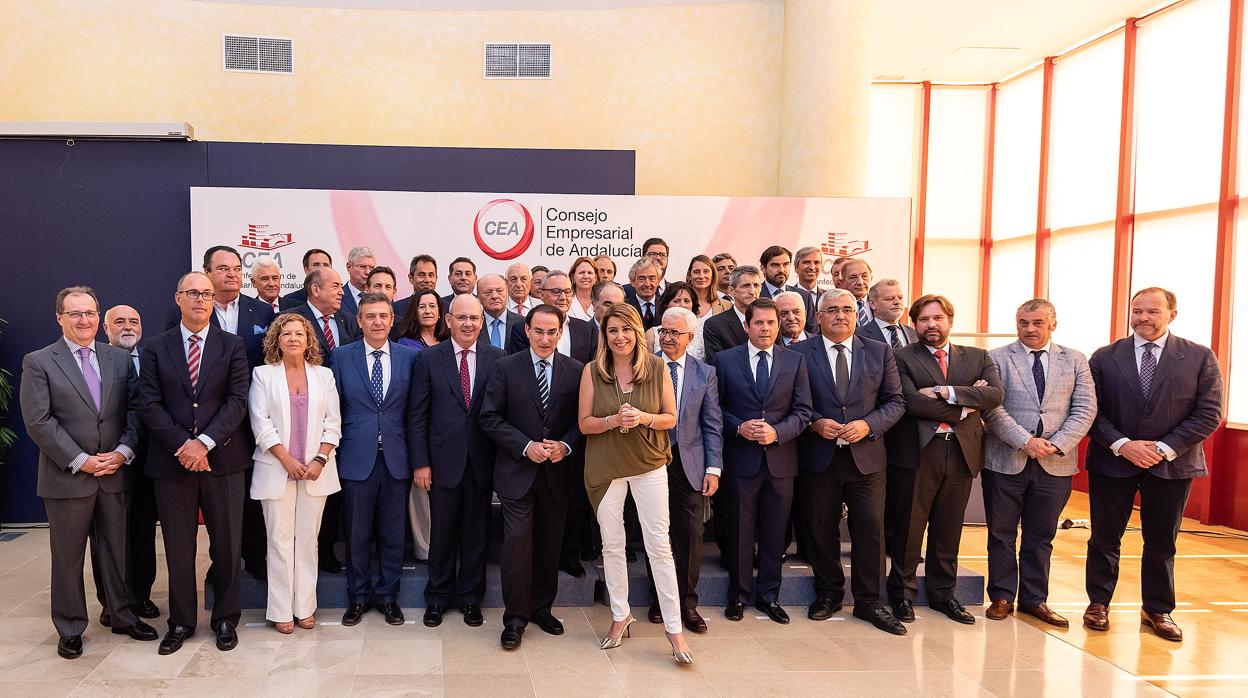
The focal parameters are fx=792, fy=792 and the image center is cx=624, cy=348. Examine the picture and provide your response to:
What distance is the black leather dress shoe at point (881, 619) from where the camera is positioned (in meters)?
4.45

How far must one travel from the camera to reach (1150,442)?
4.46 m

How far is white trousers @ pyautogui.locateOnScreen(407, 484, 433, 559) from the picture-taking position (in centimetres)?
482

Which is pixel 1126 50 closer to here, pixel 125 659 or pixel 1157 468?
pixel 1157 468

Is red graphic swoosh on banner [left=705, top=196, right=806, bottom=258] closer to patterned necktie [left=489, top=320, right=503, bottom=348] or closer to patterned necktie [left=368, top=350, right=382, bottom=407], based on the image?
patterned necktie [left=489, top=320, right=503, bottom=348]

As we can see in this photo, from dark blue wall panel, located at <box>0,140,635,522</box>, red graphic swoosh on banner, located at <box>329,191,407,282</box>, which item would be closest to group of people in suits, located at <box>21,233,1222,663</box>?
red graphic swoosh on banner, located at <box>329,191,407,282</box>

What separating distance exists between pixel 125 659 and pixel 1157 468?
5.56 metres

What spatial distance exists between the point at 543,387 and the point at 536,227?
141 inches

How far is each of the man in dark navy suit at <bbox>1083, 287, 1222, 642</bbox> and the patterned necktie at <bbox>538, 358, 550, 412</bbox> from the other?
323 cm

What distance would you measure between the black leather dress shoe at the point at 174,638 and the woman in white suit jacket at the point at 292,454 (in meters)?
0.39

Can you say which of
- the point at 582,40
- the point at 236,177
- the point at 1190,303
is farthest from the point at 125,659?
the point at 1190,303

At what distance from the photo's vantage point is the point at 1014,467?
A: 4676 mm

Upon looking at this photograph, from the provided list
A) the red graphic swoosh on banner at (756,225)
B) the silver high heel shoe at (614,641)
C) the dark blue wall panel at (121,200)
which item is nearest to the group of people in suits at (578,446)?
the silver high heel shoe at (614,641)

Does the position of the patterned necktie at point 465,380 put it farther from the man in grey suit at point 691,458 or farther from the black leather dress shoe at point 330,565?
the black leather dress shoe at point 330,565

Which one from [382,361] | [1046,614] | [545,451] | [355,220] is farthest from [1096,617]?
[355,220]
